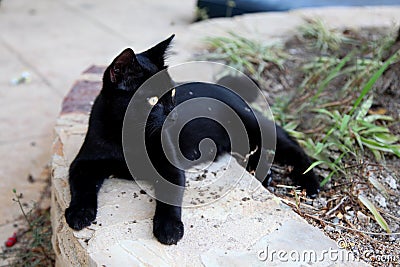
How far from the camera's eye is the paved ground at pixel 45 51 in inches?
110

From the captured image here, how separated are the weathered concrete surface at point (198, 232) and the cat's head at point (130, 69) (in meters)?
0.38

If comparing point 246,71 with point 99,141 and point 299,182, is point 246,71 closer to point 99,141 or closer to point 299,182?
point 299,182

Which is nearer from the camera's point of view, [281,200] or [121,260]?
[121,260]

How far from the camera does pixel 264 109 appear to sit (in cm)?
261

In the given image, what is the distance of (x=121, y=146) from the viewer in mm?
1868

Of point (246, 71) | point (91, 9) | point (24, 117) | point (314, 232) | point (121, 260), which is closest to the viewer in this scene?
point (121, 260)

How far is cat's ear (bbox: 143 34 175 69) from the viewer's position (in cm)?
183

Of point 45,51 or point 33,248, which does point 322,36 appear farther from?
point 33,248

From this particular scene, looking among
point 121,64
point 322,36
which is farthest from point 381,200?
point 322,36

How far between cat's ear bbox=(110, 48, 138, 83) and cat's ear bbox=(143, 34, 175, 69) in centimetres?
15

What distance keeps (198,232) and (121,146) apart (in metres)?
0.43

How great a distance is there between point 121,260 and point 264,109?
1.30 metres

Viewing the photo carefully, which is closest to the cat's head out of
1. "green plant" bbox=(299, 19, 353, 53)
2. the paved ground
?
the paved ground

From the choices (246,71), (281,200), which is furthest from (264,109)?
(281,200)
